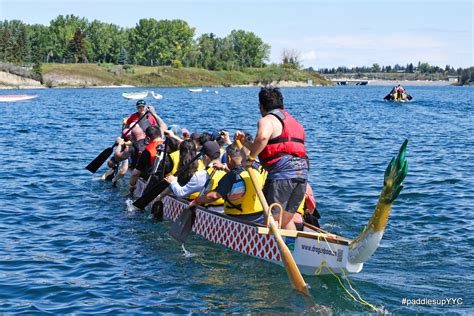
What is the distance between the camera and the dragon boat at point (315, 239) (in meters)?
7.76

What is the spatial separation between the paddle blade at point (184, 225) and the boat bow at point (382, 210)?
3.61 metres

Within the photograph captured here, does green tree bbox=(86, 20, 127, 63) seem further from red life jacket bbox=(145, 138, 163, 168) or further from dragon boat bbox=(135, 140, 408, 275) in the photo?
dragon boat bbox=(135, 140, 408, 275)

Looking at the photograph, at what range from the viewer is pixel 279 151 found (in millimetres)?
9016

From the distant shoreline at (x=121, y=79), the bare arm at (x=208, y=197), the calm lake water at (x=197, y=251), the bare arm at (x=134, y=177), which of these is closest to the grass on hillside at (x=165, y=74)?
the distant shoreline at (x=121, y=79)

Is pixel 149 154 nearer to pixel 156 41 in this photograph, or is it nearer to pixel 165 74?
pixel 165 74

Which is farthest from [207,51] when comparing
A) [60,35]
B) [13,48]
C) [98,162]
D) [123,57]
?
[98,162]

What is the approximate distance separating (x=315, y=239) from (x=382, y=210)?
5.08ft

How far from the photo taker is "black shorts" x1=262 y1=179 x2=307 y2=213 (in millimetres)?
9211

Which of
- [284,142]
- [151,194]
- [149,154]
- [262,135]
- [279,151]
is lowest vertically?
[151,194]

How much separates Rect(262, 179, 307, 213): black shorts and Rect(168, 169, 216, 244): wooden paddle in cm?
213

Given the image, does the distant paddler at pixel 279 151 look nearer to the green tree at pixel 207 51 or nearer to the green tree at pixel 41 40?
the green tree at pixel 41 40

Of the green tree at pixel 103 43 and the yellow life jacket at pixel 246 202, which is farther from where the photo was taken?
the green tree at pixel 103 43

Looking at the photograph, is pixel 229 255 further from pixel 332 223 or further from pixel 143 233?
pixel 332 223

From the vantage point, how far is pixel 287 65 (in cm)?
19100
